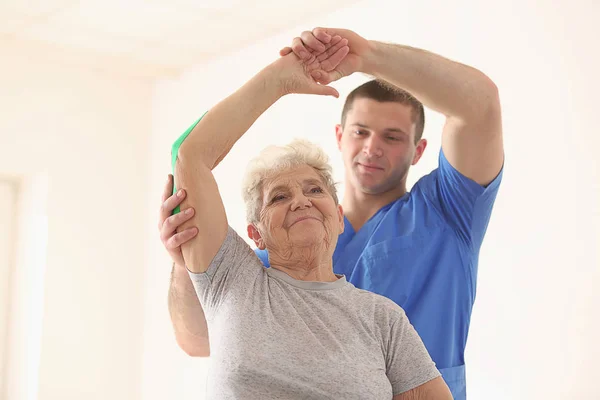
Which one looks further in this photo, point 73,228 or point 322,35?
point 73,228

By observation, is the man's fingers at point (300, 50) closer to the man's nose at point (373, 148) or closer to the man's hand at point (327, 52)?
the man's hand at point (327, 52)

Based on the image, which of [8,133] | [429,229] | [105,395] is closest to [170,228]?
[429,229]

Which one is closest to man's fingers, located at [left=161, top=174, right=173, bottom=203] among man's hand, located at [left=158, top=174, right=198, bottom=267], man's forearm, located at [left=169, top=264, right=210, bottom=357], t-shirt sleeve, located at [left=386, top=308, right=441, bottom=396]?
man's hand, located at [left=158, top=174, right=198, bottom=267]

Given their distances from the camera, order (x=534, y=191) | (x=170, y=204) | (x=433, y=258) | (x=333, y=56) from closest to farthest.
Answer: (x=170, y=204)
(x=333, y=56)
(x=433, y=258)
(x=534, y=191)

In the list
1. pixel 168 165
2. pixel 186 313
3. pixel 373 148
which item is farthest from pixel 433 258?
pixel 168 165

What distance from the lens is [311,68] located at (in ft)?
5.01

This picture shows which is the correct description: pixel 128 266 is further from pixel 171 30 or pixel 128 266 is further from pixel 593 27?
pixel 593 27

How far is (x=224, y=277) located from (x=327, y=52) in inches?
23.0

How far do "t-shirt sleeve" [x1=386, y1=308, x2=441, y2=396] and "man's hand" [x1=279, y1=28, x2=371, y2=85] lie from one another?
0.58 meters

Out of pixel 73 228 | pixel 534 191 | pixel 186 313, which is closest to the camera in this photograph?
pixel 186 313

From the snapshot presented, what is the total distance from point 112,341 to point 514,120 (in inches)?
123

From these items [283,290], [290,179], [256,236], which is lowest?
[283,290]

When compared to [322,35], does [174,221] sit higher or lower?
lower

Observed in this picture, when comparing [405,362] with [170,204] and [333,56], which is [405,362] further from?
[333,56]
